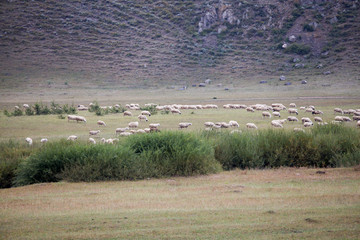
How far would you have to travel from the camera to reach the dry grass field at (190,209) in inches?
233

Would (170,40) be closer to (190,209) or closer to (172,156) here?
(172,156)

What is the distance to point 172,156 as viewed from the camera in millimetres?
10359

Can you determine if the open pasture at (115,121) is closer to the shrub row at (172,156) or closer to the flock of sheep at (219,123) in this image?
the flock of sheep at (219,123)

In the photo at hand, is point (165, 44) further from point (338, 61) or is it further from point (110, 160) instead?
point (110, 160)

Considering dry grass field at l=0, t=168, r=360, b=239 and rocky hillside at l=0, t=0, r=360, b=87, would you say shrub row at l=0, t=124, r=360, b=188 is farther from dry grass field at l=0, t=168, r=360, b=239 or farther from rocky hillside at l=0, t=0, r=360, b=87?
rocky hillside at l=0, t=0, r=360, b=87

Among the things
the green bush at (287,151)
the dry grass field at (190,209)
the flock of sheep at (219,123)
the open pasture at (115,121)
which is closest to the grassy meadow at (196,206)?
the dry grass field at (190,209)

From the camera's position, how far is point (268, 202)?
737 cm

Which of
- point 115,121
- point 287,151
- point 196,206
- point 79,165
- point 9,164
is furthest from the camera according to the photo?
point 115,121

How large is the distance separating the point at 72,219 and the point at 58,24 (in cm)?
6801

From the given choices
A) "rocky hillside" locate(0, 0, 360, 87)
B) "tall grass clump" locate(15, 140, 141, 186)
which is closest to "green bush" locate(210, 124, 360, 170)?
"tall grass clump" locate(15, 140, 141, 186)

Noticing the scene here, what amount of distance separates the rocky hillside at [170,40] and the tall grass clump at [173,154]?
144 ft

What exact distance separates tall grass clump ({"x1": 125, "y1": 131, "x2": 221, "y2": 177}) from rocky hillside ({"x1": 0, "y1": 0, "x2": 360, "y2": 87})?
144 feet

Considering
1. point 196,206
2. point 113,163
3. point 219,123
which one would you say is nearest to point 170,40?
point 219,123

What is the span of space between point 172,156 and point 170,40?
5869 centimetres
